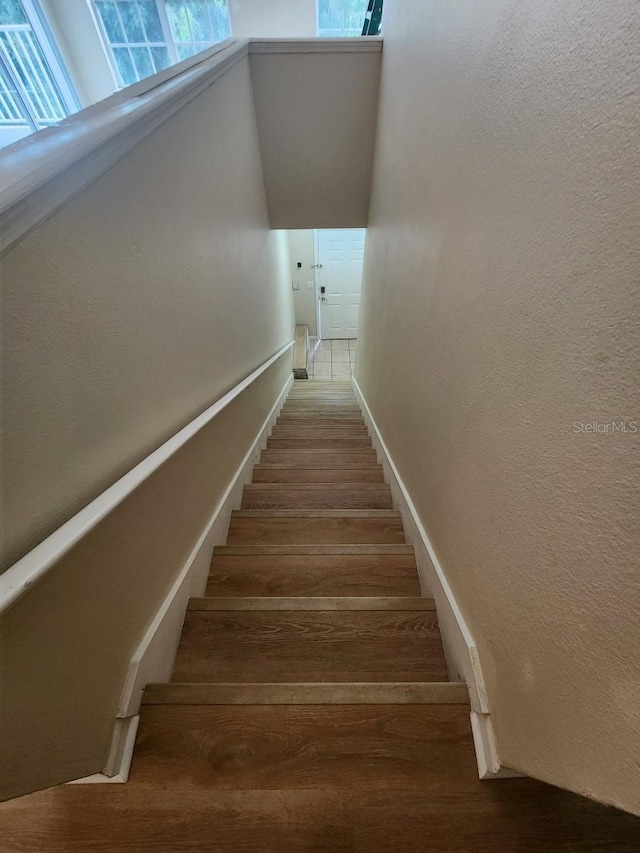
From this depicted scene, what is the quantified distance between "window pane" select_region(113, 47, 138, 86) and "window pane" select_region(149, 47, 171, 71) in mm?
266

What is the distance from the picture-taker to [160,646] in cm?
100

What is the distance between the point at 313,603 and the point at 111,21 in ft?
19.7

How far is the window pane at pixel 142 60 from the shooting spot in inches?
153

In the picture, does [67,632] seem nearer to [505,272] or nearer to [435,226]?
[505,272]

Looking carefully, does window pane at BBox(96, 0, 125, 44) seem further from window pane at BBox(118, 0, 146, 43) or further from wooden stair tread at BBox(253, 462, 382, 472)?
wooden stair tread at BBox(253, 462, 382, 472)

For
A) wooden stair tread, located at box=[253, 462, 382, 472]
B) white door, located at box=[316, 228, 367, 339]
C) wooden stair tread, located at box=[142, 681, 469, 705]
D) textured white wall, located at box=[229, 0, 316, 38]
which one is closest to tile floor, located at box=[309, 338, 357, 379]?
white door, located at box=[316, 228, 367, 339]

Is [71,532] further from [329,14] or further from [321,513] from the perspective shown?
[329,14]

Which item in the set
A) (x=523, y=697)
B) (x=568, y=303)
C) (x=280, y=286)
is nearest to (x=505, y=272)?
(x=568, y=303)

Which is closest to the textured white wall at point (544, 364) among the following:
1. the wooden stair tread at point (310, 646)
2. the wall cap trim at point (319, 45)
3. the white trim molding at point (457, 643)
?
the white trim molding at point (457, 643)

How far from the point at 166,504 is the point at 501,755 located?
1.05m

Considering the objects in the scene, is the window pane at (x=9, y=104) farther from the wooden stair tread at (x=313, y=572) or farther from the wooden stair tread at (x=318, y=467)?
the wooden stair tread at (x=313, y=572)

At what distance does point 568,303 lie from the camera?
1.72 ft

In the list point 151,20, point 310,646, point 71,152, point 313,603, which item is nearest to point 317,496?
point 313,603

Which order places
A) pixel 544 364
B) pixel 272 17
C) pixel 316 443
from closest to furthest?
pixel 544 364, pixel 316 443, pixel 272 17
